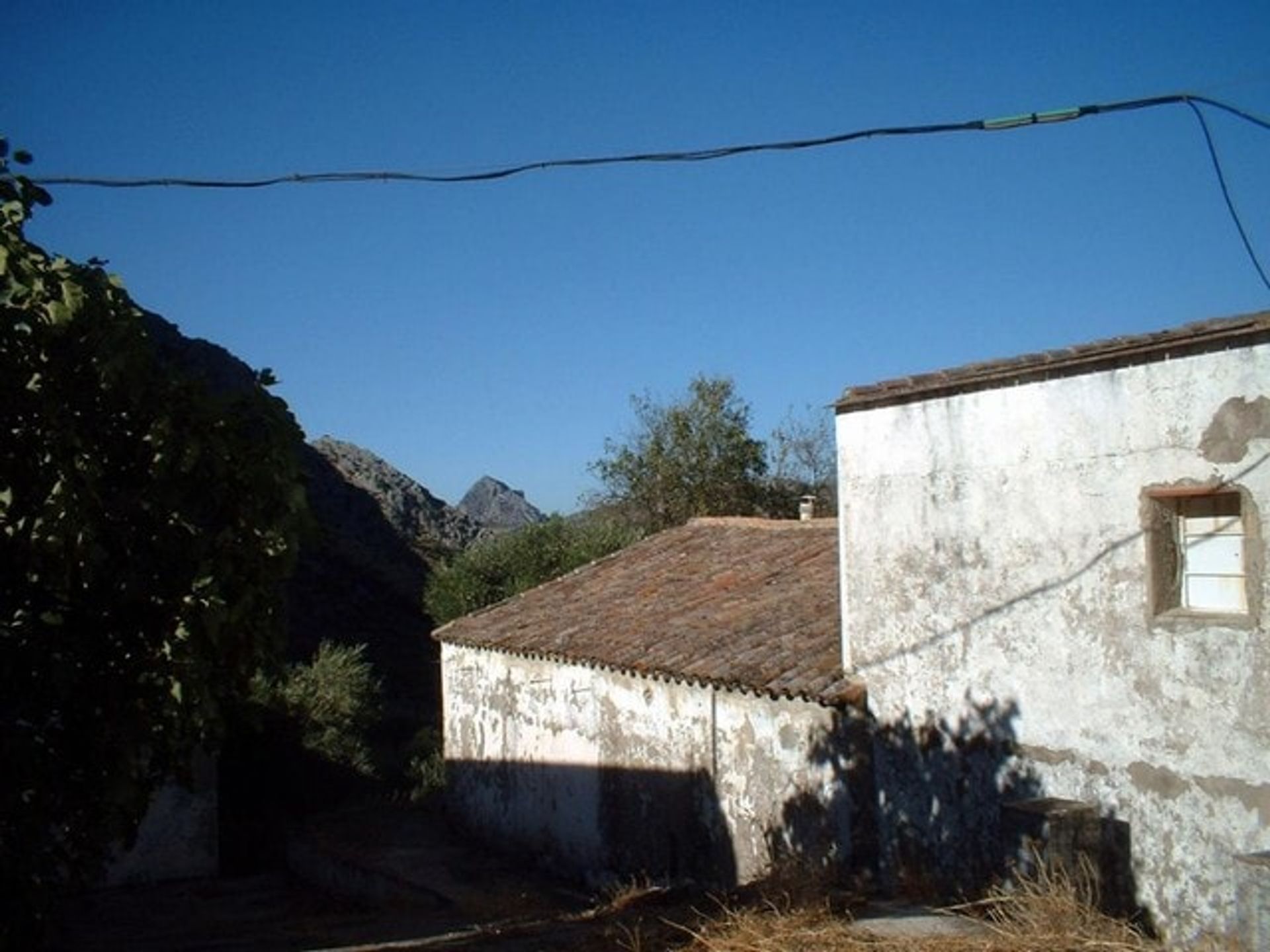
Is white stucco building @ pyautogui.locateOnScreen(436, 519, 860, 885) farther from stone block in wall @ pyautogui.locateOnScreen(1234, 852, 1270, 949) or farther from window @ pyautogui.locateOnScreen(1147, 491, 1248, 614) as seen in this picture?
stone block in wall @ pyautogui.locateOnScreen(1234, 852, 1270, 949)

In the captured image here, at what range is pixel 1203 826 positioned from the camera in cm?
855

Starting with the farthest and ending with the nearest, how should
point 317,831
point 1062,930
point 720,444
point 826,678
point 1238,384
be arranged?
point 720,444 < point 317,831 < point 826,678 < point 1238,384 < point 1062,930

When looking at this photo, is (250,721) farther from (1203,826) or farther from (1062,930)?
(1203,826)

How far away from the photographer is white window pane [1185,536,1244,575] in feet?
28.1

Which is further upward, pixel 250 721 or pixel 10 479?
pixel 10 479

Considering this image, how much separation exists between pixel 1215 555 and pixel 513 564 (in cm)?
1918

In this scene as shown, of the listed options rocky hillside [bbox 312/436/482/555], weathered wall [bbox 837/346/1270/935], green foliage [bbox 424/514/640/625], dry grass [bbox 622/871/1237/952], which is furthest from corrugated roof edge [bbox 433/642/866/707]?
rocky hillside [bbox 312/436/482/555]

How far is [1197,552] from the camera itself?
8875 millimetres

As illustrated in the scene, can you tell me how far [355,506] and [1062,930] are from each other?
3225 centimetres

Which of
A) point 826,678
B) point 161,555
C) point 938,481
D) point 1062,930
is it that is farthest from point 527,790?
point 161,555

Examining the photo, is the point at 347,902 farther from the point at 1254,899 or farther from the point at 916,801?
the point at 1254,899

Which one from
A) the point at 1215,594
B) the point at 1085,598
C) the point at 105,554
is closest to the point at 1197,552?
the point at 1215,594

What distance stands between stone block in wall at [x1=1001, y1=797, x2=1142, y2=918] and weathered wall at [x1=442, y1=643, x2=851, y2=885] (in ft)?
7.97

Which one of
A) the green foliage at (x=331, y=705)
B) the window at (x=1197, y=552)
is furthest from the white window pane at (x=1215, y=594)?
the green foliage at (x=331, y=705)
